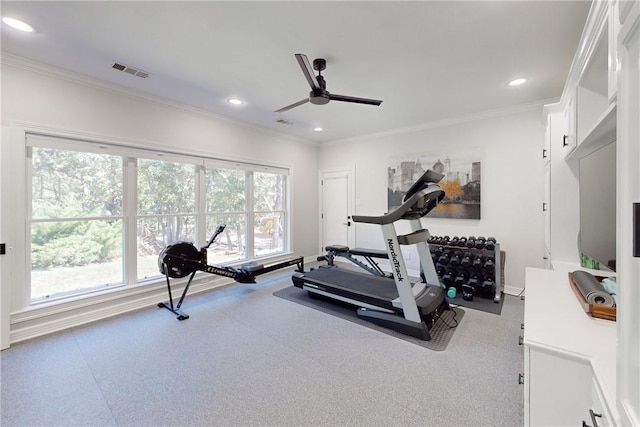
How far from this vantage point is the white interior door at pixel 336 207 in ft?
19.0

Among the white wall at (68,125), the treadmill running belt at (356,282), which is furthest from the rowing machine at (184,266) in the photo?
the treadmill running belt at (356,282)

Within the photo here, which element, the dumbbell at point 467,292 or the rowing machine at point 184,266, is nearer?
the rowing machine at point 184,266

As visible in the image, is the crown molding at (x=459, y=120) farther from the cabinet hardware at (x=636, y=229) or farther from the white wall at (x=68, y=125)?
the cabinet hardware at (x=636, y=229)

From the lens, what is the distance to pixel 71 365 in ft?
7.37

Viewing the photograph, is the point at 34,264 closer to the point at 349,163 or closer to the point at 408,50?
the point at 408,50

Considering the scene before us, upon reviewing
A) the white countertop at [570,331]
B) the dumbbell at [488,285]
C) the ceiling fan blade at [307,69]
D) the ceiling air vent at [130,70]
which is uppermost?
the ceiling air vent at [130,70]

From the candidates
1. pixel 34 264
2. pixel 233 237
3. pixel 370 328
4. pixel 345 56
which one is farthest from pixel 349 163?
pixel 34 264

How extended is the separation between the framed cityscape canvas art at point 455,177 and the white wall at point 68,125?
3066 mm

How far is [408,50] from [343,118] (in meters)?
2.03

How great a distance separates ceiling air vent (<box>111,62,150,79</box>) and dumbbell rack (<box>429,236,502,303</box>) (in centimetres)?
439

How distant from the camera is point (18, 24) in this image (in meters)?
2.11

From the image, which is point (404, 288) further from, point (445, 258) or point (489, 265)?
point (489, 265)

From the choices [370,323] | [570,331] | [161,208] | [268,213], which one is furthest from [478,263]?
[161,208]

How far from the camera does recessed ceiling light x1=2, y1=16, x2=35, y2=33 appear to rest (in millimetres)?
2057
